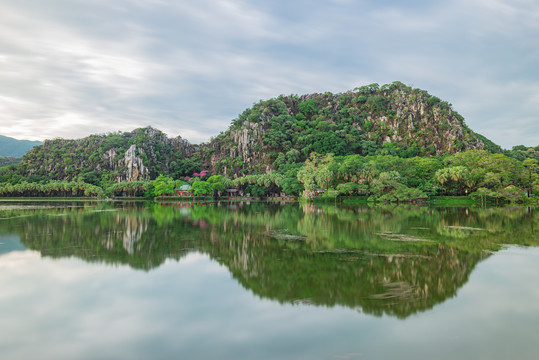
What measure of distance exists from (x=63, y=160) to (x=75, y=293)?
128 meters

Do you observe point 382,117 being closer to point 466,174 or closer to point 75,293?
point 466,174

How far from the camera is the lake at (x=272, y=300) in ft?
19.9

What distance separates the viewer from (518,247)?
15125 millimetres

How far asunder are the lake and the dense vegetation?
43693mm

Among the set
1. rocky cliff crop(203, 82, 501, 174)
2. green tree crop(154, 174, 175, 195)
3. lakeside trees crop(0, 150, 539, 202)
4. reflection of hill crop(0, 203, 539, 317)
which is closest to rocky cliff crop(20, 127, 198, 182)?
rocky cliff crop(203, 82, 501, 174)

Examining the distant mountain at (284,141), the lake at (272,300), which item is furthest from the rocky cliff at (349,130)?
the lake at (272,300)

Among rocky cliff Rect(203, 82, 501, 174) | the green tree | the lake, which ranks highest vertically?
rocky cliff Rect(203, 82, 501, 174)

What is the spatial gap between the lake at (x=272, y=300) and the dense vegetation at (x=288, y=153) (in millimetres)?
43693

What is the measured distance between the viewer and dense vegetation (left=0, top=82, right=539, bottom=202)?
2319 inches

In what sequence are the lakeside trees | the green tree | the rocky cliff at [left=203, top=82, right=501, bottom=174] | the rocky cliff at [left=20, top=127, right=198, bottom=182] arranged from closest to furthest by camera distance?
the lakeside trees, the green tree, the rocky cliff at [left=203, top=82, right=501, bottom=174], the rocky cliff at [left=20, top=127, right=198, bottom=182]

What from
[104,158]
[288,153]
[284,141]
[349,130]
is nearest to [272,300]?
[288,153]

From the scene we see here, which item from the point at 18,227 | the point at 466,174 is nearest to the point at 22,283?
the point at 18,227

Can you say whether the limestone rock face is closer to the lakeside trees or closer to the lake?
the lakeside trees

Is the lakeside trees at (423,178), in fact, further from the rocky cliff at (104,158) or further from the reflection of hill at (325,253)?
the rocky cliff at (104,158)
